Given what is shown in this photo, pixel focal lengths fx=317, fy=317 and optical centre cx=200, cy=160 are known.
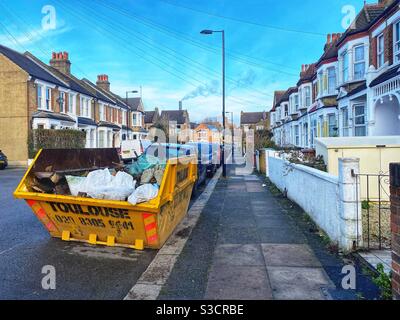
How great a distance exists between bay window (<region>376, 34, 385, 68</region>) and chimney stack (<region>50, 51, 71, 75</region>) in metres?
32.4

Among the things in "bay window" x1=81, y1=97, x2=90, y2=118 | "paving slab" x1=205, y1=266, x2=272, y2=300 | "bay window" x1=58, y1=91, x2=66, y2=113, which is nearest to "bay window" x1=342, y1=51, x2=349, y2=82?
"paving slab" x1=205, y1=266, x2=272, y2=300

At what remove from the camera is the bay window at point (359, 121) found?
15848 millimetres

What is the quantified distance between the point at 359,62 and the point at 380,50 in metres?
1.64

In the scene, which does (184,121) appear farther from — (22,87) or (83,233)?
(83,233)

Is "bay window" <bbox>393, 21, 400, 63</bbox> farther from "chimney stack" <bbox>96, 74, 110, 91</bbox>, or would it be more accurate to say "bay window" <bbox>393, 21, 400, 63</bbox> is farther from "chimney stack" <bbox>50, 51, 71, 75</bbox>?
"chimney stack" <bbox>96, 74, 110, 91</bbox>

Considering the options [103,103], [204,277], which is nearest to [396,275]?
[204,277]

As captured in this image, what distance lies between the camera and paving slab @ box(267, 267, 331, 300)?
3.57 metres

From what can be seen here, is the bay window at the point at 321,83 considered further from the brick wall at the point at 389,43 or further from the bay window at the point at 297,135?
the bay window at the point at 297,135

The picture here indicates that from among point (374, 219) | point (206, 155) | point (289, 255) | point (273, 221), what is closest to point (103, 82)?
point (206, 155)

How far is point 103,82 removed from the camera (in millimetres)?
49812

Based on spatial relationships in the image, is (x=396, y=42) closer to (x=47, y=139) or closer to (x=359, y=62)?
(x=359, y=62)

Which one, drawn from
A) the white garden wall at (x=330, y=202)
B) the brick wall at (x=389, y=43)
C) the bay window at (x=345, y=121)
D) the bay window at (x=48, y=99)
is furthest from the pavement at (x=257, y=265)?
the bay window at (x=48, y=99)

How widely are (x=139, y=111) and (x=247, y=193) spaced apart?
4635 cm
